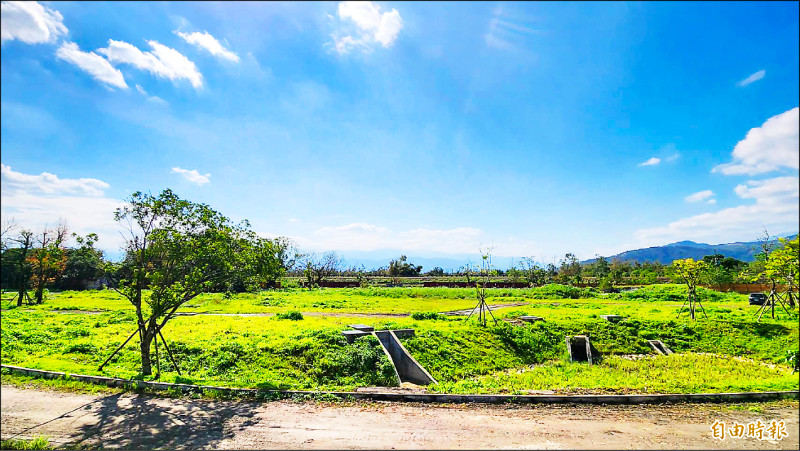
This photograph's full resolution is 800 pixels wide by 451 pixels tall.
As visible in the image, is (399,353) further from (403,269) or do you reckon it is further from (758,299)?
(403,269)

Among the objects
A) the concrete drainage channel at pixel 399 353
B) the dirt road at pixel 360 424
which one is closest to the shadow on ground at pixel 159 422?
the dirt road at pixel 360 424

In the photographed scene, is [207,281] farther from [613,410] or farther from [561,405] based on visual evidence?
[613,410]

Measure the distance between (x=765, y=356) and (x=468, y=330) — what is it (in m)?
13.4

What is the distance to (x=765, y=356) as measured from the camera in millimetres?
18422

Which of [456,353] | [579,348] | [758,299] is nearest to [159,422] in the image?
[456,353]

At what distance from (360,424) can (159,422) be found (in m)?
4.99

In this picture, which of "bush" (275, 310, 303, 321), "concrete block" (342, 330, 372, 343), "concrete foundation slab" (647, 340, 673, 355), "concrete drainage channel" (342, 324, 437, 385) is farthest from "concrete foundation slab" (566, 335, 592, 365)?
"bush" (275, 310, 303, 321)

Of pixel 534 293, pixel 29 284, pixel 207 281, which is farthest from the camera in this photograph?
pixel 534 293

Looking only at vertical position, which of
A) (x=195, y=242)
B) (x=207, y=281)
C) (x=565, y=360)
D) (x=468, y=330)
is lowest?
(x=565, y=360)

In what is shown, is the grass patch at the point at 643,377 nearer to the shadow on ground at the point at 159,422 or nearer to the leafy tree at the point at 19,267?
the shadow on ground at the point at 159,422

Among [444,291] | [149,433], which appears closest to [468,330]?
[149,433]

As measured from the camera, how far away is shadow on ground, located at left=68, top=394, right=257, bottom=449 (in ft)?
29.5

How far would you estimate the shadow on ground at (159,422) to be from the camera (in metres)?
8.98

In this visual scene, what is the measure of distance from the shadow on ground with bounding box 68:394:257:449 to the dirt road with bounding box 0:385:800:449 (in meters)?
0.02
